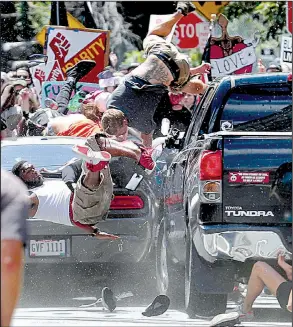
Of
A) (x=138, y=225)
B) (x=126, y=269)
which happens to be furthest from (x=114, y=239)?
(x=126, y=269)

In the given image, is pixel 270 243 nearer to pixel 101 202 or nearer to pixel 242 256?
pixel 242 256

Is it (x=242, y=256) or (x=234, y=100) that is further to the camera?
(x=234, y=100)

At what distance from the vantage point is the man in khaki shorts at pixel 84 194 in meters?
9.73

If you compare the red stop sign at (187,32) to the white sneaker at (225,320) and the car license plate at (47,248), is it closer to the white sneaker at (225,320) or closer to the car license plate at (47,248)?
the car license plate at (47,248)

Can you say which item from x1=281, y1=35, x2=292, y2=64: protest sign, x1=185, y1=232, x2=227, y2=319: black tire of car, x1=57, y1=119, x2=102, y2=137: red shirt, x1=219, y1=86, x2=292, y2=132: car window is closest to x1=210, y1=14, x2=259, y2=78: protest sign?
x1=281, y1=35, x2=292, y2=64: protest sign

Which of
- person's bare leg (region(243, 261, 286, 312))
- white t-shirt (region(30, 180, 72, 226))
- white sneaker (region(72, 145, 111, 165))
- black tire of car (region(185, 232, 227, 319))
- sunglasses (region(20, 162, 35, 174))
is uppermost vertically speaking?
white sneaker (region(72, 145, 111, 165))

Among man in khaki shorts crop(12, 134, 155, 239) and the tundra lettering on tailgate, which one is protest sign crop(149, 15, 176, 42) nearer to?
man in khaki shorts crop(12, 134, 155, 239)

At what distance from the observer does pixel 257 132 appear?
335 inches

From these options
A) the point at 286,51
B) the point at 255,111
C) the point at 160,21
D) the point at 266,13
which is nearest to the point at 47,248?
the point at 255,111

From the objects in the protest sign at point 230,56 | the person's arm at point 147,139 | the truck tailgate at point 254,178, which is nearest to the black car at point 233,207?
the truck tailgate at point 254,178

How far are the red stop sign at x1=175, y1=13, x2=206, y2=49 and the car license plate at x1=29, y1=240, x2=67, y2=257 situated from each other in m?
12.4

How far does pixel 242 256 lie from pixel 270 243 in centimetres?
20

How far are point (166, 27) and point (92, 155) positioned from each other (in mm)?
2997

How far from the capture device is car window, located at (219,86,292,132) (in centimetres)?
892
